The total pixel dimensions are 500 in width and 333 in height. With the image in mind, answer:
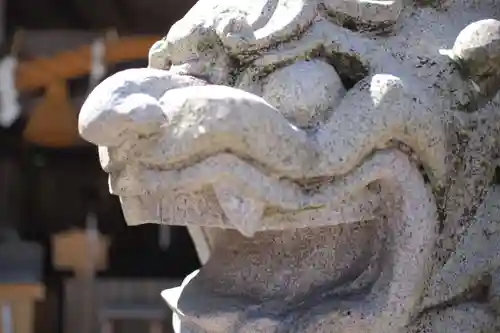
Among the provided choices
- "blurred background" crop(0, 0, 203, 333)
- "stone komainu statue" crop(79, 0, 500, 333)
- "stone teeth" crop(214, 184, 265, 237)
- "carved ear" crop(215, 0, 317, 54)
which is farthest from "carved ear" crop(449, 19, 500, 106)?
"blurred background" crop(0, 0, 203, 333)

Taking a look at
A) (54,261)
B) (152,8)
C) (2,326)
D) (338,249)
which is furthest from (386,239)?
(152,8)

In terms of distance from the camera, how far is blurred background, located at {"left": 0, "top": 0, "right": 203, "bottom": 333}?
94.3 inches

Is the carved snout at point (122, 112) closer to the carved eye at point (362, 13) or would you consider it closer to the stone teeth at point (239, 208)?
the stone teeth at point (239, 208)

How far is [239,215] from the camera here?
681mm

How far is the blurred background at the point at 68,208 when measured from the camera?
94.3 inches

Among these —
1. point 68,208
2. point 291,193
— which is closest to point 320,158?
point 291,193

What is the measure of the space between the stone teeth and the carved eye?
0.65 feet

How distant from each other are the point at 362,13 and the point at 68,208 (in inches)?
80.2

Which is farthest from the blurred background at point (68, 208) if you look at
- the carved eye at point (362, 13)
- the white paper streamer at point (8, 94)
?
the carved eye at point (362, 13)

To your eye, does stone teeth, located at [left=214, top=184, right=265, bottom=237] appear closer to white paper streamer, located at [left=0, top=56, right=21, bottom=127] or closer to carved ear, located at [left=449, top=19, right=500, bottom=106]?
carved ear, located at [left=449, top=19, right=500, bottom=106]

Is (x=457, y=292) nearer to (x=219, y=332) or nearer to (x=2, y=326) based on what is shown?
(x=219, y=332)

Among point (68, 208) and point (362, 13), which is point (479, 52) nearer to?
point (362, 13)

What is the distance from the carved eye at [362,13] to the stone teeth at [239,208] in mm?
197

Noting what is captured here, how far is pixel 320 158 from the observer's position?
70cm
